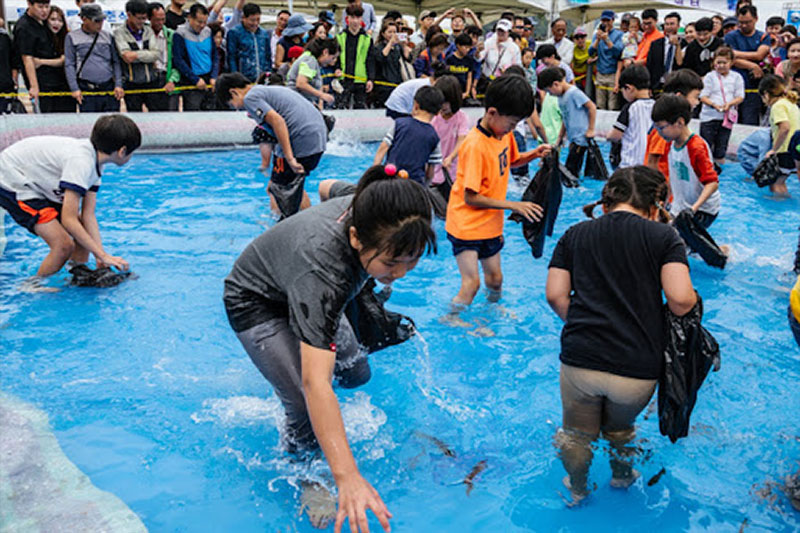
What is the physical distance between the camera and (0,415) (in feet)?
11.8

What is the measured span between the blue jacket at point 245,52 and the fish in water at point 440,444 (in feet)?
28.8

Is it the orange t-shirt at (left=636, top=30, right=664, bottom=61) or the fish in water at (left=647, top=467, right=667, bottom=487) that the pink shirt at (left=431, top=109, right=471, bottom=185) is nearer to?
the fish in water at (left=647, top=467, right=667, bottom=487)

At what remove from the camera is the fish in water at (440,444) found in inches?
137

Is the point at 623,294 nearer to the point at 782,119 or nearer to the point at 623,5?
the point at 782,119

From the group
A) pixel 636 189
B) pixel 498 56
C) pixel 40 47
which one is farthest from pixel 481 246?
pixel 498 56

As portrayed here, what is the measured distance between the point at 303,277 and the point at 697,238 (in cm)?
430

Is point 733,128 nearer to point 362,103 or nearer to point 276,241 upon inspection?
point 362,103

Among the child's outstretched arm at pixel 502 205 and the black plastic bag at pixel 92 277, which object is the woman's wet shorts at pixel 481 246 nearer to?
the child's outstretched arm at pixel 502 205

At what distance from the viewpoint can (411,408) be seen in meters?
3.94

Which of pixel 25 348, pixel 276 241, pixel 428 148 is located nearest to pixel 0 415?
pixel 25 348

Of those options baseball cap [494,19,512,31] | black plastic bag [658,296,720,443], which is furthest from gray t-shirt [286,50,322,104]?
black plastic bag [658,296,720,443]

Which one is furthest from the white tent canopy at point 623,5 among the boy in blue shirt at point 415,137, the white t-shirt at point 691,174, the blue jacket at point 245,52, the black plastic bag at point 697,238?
the boy in blue shirt at point 415,137

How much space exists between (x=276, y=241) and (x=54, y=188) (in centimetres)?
327

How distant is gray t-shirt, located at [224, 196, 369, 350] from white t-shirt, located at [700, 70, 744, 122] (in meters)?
8.90
